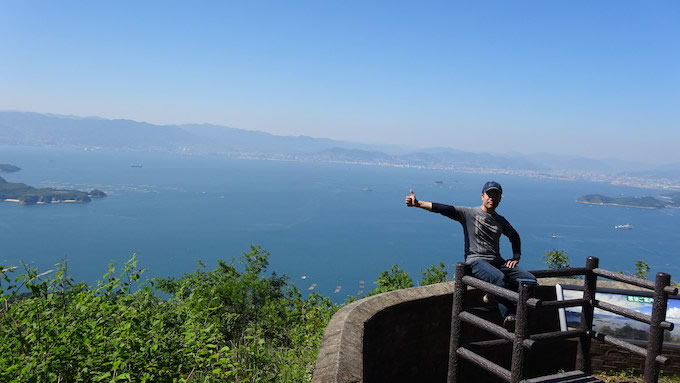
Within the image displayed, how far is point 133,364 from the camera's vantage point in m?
3.19

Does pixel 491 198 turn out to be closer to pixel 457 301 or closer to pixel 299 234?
pixel 457 301

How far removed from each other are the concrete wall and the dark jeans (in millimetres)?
157

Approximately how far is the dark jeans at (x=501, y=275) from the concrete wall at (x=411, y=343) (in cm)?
16

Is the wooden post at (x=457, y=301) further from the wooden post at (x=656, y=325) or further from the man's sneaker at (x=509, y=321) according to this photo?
the wooden post at (x=656, y=325)

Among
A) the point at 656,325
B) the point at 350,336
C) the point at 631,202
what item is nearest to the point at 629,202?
the point at 631,202

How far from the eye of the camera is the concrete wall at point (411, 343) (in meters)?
3.19

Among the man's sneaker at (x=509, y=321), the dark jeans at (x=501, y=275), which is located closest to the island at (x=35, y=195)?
the dark jeans at (x=501, y=275)

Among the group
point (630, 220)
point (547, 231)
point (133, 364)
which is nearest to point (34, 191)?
point (547, 231)

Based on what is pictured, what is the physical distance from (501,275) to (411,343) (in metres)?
1.23

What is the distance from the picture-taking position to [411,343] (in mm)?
4234

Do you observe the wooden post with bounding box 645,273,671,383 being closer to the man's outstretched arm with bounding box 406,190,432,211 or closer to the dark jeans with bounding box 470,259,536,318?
the dark jeans with bounding box 470,259,536,318

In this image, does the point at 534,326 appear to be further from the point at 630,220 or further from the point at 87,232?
the point at 630,220

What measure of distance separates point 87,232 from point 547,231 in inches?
3796

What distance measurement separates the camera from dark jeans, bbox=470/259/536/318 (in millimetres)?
3307
